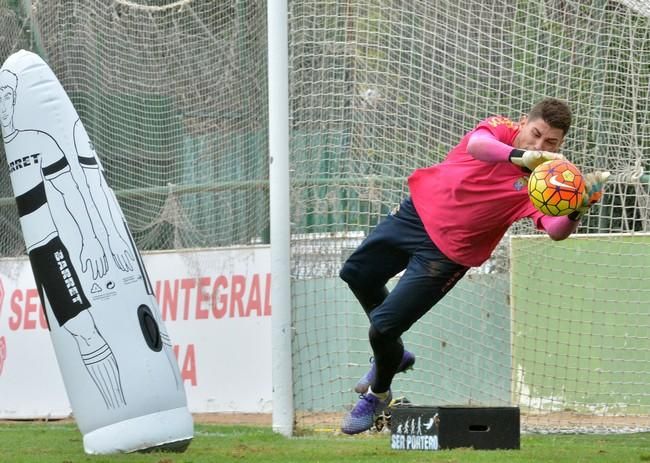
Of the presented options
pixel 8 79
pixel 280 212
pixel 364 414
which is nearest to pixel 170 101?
pixel 280 212

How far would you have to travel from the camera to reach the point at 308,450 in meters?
7.48

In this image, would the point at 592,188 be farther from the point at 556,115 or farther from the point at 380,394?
the point at 380,394

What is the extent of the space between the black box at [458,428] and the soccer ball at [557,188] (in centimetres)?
151

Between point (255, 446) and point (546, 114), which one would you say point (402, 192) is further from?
point (546, 114)

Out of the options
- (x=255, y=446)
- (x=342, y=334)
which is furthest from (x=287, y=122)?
(x=255, y=446)

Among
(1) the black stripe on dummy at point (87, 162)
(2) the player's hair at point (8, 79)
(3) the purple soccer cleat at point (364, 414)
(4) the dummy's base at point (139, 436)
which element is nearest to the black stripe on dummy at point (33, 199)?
(1) the black stripe on dummy at point (87, 162)

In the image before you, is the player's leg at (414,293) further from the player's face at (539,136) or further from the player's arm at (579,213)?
the player's face at (539,136)

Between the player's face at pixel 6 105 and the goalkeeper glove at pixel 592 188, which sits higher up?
the player's face at pixel 6 105

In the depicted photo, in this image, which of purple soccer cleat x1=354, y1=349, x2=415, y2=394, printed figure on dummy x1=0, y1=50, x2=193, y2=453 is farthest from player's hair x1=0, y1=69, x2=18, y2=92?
purple soccer cleat x1=354, y1=349, x2=415, y2=394

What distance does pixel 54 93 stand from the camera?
24.7ft

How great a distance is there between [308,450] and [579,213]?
2229mm

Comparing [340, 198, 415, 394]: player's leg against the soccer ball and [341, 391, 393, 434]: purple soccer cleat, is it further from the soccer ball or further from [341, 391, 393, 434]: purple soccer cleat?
the soccer ball

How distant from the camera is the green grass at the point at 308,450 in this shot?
6680 mm

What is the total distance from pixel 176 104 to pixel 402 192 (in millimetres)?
2810
